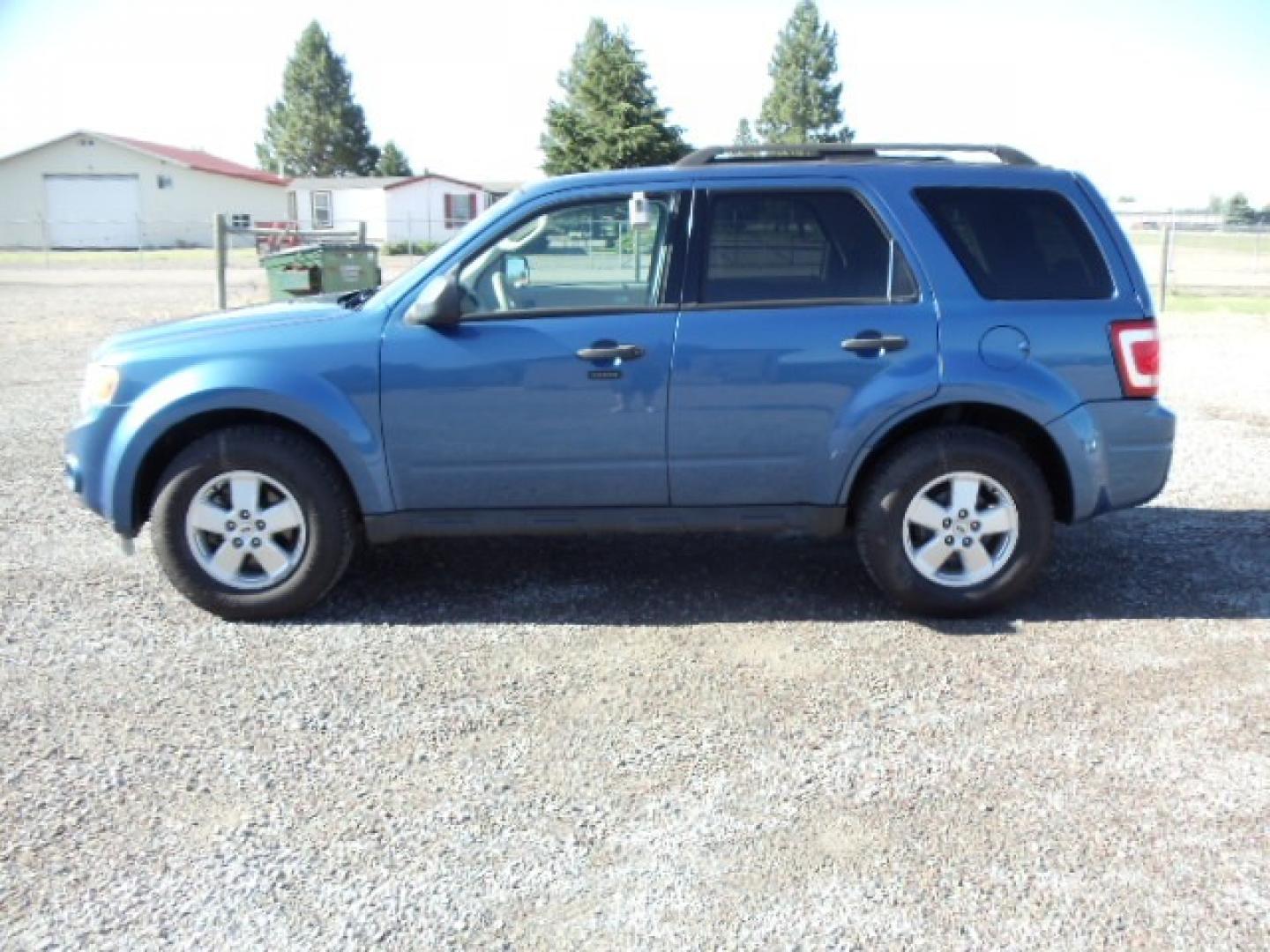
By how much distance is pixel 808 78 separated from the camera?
69.6m

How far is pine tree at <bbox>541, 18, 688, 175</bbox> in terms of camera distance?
158 ft

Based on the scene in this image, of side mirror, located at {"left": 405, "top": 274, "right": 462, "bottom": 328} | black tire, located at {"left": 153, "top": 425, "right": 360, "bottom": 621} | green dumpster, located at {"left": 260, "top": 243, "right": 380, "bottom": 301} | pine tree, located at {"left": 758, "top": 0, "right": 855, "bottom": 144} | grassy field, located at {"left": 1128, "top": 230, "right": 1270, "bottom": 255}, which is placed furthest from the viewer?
pine tree, located at {"left": 758, "top": 0, "right": 855, "bottom": 144}

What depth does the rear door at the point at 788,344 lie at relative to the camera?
462 cm

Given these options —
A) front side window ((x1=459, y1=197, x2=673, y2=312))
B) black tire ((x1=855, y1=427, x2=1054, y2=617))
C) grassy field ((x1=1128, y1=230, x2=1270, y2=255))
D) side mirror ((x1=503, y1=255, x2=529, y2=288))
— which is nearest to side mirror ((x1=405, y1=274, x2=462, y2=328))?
front side window ((x1=459, y1=197, x2=673, y2=312))

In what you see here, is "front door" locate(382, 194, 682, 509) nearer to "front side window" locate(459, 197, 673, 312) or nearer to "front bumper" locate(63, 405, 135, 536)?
"front side window" locate(459, 197, 673, 312)

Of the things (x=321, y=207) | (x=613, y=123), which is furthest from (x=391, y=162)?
(x=613, y=123)

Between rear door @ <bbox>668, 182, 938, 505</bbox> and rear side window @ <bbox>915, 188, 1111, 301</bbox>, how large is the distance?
26 cm

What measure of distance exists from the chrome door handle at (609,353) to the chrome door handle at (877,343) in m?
0.86

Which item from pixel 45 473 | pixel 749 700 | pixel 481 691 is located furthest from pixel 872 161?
pixel 45 473

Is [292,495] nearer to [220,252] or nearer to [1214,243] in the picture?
[220,252]

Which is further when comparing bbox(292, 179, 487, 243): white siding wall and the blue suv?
bbox(292, 179, 487, 243): white siding wall

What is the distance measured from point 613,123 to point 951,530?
46.8 metres

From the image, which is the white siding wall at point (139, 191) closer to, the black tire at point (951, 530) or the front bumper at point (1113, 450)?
the black tire at point (951, 530)

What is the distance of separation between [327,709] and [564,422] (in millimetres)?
1460
